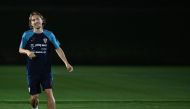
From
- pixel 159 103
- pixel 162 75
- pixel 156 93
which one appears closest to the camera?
pixel 159 103

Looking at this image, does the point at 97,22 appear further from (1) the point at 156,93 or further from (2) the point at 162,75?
(1) the point at 156,93

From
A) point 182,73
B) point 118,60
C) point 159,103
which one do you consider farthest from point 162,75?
point 159,103

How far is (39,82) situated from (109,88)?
7096 millimetres

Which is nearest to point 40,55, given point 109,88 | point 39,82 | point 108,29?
point 39,82

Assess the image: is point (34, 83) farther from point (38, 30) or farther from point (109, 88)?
point (109, 88)

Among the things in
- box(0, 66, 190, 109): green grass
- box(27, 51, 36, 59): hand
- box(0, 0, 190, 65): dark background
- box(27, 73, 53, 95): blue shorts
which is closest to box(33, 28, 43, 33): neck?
box(27, 51, 36, 59): hand

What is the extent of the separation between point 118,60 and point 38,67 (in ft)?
55.6

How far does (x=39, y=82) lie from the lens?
8.98m

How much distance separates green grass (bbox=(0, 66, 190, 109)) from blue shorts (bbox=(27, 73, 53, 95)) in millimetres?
2744

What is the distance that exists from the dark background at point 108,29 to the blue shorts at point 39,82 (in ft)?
52.9

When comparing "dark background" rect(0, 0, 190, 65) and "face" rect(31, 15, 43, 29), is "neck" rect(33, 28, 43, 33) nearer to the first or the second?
"face" rect(31, 15, 43, 29)

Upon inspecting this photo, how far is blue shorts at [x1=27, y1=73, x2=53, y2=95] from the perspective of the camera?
29.0 ft

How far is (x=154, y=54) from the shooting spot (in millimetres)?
26047

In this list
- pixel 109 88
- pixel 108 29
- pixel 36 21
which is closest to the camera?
Result: pixel 36 21
